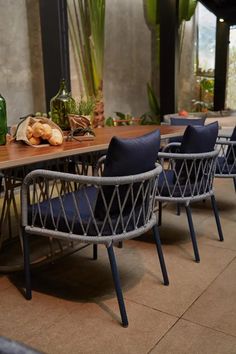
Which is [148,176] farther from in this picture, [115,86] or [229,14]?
[229,14]

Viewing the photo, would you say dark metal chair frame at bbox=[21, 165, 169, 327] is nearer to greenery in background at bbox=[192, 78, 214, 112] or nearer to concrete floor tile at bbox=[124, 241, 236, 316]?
concrete floor tile at bbox=[124, 241, 236, 316]

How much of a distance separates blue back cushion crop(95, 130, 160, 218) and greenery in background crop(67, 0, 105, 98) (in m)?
4.15

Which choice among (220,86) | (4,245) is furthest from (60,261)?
(220,86)

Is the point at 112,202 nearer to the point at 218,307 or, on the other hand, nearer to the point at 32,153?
the point at 32,153

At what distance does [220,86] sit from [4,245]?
19.3ft

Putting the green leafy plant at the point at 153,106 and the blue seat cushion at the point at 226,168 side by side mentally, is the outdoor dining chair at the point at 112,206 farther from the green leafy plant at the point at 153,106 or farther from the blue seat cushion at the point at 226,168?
the green leafy plant at the point at 153,106

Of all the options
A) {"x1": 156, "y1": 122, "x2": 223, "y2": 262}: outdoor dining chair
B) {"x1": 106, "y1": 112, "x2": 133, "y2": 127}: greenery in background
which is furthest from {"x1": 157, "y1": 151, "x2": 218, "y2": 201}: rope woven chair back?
{"x1": 106, "y1": 112, "x2": 133, "y2": 127}: greenery in background

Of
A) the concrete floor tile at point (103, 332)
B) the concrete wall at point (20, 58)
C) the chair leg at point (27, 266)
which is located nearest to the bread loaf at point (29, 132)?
the chair leg at point (27, 266)

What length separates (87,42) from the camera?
565 cm

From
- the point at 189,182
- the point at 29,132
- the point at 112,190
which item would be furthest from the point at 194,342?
the point at 29,132

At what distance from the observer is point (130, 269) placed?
2264 millimetres

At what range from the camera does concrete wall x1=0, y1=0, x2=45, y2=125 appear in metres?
4.78

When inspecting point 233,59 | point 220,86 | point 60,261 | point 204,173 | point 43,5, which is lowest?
point 60,261

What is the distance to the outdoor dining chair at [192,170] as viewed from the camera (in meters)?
2.25
